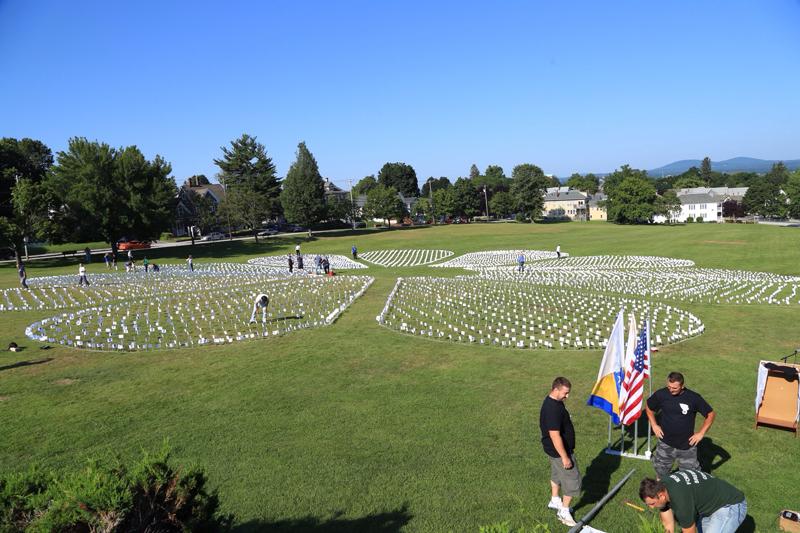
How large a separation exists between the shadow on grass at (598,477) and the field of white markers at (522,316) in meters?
8.39

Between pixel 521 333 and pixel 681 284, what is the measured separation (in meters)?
17.4

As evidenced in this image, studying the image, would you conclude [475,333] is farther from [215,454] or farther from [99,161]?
[99,161]

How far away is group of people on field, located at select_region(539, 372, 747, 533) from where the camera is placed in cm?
638

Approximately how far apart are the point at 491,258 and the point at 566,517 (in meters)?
45.1

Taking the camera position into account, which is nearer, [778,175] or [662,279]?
[662,279]

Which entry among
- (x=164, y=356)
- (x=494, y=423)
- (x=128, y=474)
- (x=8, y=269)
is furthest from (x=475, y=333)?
(x=8, y=269)

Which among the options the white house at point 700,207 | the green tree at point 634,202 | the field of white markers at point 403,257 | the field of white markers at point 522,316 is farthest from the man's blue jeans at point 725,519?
the white house at point 700,207

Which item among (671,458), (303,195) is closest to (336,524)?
(671,458)

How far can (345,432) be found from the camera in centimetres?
1177

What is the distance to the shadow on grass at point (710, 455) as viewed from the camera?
32.3 ft

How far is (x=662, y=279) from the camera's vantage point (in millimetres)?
34250

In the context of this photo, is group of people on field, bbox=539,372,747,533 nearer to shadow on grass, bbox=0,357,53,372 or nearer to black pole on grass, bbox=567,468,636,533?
black pole on grass, bbox=567,468,636,533

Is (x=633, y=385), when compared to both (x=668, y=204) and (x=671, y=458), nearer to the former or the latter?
(x=671, y=458)

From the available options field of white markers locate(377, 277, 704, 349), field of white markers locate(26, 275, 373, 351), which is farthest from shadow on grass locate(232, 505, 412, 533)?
field of white markers locate(26, 275, 373, 351)
